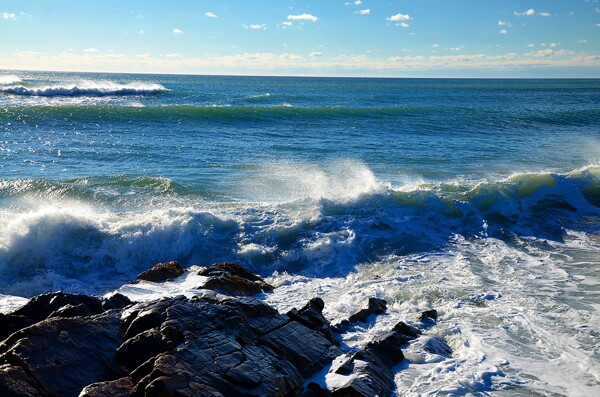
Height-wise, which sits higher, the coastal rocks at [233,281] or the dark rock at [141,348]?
the dark rock at [141,348]

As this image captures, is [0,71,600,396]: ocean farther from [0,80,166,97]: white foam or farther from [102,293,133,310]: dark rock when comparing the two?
[0,80,166,97]: white foam

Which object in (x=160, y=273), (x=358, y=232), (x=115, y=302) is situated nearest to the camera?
(x=115, y=302)

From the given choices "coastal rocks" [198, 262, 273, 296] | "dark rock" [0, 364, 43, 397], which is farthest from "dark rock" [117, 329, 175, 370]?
"coastal rocks" [198, 262, 273, 296]

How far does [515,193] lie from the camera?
1550 cm

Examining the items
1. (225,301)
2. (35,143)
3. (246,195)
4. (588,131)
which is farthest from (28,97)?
(225,301)

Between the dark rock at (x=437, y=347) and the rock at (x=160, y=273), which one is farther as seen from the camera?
the rock at (x=160, y=273)

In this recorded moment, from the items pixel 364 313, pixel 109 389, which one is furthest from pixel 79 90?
pixel 109 389

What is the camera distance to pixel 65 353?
17.0 ft

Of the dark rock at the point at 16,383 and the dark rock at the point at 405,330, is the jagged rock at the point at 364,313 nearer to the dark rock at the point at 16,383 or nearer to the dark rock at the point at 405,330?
the dark rock at the point at 405,330

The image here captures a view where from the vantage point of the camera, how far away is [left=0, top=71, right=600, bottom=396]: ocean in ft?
24.9

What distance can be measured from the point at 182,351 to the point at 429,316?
14.0 ft

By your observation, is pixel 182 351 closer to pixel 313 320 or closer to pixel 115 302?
pixel 115 302

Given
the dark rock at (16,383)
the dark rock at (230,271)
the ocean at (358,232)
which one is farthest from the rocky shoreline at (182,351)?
the dark rock at (230,271)

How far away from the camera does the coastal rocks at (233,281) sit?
8.62m
